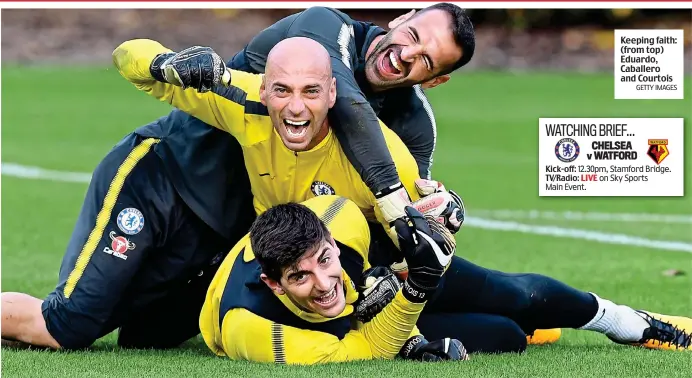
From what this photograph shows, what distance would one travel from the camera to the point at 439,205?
6.28 metres

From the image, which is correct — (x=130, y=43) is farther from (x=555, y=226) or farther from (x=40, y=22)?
(x=40, y=22)

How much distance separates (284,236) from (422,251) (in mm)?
647

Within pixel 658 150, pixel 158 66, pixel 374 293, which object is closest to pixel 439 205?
pixel 374 293

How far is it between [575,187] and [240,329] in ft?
15.9

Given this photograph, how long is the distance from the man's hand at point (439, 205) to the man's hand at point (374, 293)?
410mm

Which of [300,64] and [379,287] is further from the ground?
[300,64]

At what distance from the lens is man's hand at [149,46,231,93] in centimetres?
618

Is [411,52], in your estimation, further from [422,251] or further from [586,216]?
[586,216]

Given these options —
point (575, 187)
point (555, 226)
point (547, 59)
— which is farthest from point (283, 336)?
point (547, 59)

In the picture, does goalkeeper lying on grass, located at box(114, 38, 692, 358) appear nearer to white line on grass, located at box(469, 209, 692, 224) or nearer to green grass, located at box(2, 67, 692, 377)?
green grass, located at box(2, 67, 692, 377)

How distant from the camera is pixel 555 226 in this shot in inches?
473

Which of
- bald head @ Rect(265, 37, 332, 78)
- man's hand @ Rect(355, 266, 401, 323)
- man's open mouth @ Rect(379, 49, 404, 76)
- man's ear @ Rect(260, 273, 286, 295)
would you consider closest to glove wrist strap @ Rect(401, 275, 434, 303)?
man's hand @ Rect(355, 266, 401, 323)

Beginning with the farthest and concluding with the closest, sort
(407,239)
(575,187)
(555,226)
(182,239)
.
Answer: (555,226)
(575,187)
(182,239)
(407,239)

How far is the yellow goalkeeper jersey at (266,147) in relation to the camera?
650 centimetres
